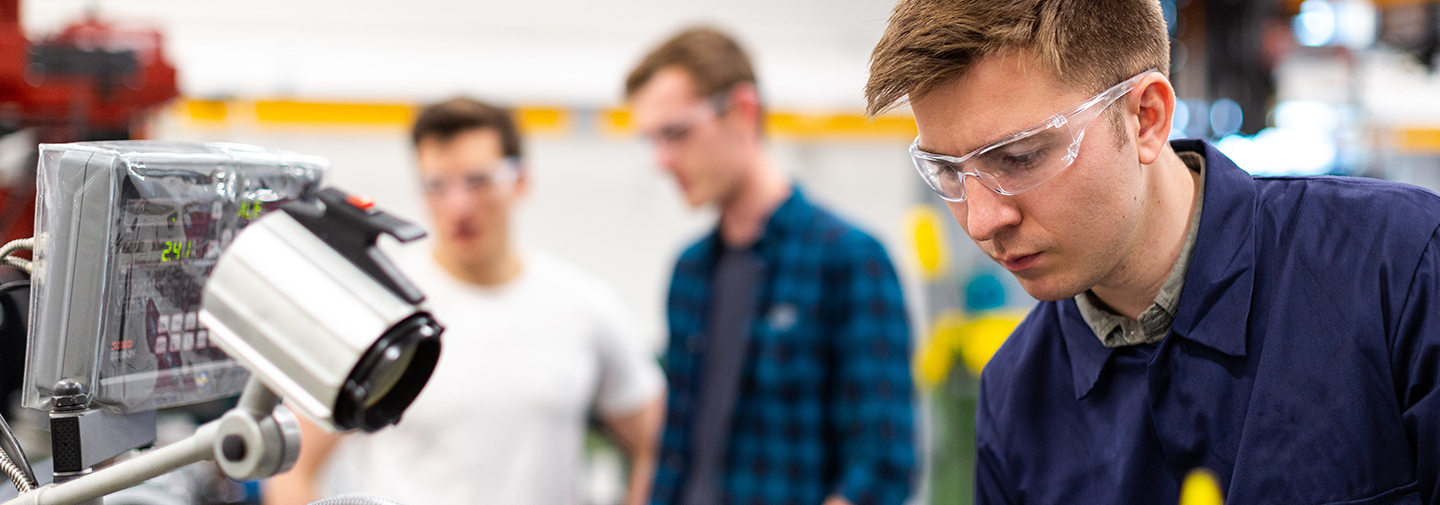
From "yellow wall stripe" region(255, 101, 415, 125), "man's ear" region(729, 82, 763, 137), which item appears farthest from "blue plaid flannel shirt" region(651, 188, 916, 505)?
"yellow wall stripe" region(255, 101, 415, 125)

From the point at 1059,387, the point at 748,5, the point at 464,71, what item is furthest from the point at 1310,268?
the point at 748,5

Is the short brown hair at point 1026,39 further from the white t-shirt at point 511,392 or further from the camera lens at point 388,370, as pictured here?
the white t-shirt at point 511,392

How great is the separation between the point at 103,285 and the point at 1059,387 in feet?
3.52

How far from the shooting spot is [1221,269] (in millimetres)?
1102

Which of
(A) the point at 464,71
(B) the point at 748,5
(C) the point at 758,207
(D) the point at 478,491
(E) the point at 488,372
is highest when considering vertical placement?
(B) the point at 748,5

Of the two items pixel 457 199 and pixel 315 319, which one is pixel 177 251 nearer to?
pixel 315 319

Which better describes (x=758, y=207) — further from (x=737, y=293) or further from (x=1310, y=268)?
(x=1310, y=268)

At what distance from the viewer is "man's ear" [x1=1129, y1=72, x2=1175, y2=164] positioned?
1.09 m

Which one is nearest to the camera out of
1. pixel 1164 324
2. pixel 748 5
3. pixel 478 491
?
pixel 1164 324

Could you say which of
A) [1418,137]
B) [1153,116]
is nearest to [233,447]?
[1153,116]

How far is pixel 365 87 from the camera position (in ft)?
14.2

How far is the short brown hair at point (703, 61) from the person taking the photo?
7.69 ft

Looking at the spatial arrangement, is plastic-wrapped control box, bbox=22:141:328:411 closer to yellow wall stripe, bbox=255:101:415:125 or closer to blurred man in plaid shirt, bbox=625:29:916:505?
blurred man in plaid shirt, bbox=625:29:916:505

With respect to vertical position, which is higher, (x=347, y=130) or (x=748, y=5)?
(x=748, y=5)
